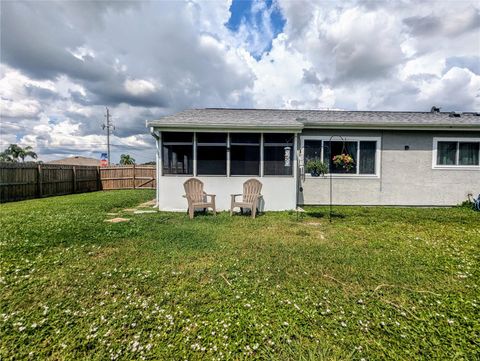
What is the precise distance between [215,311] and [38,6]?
10318 millimetres

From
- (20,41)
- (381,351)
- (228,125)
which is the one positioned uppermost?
(20,41)

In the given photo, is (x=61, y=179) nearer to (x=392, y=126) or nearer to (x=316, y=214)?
(x=316, y=214)

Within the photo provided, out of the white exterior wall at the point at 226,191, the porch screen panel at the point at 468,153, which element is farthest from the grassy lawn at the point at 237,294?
the porch screen panel at the point at 468,153

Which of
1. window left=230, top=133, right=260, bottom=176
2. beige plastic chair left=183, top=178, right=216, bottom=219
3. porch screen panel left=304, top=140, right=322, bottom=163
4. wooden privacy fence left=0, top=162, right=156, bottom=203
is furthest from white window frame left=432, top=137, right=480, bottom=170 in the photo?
wooden privacy fence left=0, top=162, right=156, bottom=203

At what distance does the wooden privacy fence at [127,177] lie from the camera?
46.8ft

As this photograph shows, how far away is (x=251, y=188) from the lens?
6629 mm

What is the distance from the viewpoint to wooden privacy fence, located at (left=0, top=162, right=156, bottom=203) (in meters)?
9.05

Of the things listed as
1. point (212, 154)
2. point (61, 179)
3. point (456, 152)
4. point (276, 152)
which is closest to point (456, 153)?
point (456, 152)

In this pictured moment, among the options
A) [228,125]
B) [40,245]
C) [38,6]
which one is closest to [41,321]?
[40,245]

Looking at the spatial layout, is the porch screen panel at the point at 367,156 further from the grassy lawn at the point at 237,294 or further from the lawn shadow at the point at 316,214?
the grassy lawn at the point at 237,294

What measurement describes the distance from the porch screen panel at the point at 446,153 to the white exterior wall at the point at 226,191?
18.8 ft

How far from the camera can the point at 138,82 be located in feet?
54.5

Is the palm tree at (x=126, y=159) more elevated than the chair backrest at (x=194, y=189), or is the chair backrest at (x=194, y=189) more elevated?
the palm tree at (x=126, y=159)

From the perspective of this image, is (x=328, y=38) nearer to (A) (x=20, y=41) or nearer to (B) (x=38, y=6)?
(B) (x=38, y=6)
